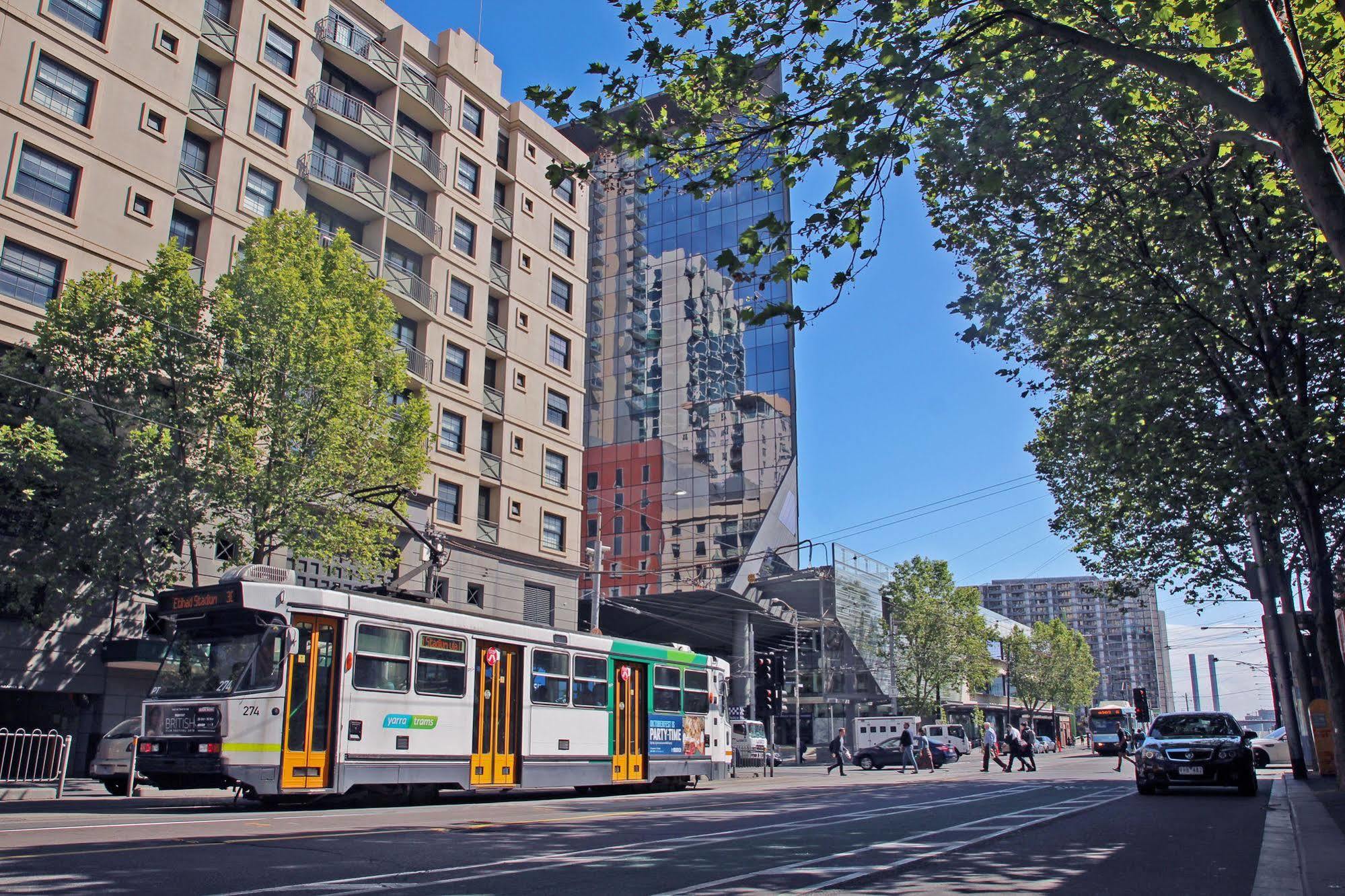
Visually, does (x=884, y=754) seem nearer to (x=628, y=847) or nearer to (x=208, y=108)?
(x=208, y=108)

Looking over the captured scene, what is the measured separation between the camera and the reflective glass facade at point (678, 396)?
64688mm

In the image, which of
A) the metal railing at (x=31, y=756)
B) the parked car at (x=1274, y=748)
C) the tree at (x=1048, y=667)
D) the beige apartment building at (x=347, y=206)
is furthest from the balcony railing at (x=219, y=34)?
the tree at (x=1048, y=667)

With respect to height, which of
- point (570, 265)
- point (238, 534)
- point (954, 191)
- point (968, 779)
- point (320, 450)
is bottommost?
point (968, 779)

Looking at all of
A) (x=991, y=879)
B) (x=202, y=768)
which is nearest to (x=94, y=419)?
(x=202, y=768)

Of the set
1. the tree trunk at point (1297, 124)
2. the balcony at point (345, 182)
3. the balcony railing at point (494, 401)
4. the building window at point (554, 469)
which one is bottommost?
the tree trunk at point (1297, 124)

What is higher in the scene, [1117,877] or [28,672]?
[28,672]

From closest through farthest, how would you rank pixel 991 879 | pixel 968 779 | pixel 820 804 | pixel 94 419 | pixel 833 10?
pixel 991 879 → pixel 833 10 → pixel 820 804 → pixel 94 419 → pixel 968 779

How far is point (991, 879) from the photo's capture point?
760 centimetres

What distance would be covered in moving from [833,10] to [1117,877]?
25.5 ft

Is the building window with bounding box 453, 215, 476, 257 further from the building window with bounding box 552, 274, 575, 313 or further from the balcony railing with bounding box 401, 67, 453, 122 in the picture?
the building window with bounding box 552, 274, 575, 313

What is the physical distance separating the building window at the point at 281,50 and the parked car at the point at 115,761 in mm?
20533

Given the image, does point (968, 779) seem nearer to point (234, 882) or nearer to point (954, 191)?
point (954, 191)

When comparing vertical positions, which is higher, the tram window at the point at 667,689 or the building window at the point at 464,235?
the building window at the point at 464,235

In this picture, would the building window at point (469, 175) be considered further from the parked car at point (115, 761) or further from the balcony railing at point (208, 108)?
the parked car at point (115, 761)
